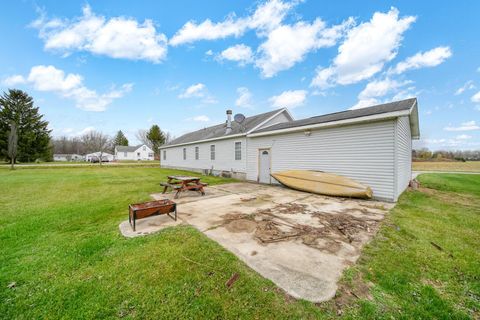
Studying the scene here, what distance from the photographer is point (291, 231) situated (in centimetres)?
383

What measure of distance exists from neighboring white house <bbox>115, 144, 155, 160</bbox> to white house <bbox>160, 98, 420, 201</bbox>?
4725cm

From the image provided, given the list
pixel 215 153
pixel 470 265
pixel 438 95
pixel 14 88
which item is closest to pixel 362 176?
pixel 470 265

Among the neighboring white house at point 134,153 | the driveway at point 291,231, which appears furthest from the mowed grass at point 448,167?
the neighboring white house at point 134,153

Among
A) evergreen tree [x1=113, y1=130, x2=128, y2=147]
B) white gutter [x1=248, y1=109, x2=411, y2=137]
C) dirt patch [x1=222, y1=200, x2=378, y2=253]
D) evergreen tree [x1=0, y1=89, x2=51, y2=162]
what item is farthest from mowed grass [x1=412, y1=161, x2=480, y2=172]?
evergreen tree [x1=113, y1=130, x2=128, y2=147]

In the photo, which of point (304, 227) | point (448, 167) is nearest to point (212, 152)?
point (304, 227)

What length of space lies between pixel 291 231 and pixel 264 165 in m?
7.25

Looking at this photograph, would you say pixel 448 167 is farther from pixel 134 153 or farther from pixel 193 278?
pixel 134 153

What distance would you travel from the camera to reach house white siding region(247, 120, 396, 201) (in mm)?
6484

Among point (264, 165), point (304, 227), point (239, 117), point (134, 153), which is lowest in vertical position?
point (304, 227)

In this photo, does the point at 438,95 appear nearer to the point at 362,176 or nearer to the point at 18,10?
the point at 362,176

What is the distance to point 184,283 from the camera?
2.26m

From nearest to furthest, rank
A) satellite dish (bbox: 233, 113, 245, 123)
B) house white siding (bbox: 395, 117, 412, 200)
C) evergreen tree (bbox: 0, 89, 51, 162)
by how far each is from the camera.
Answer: house white siding (bbox: 395, 117, 412, 200), satellite dish (bbox: 233, 113, 245, 123), evergreen tree (bbox: 0, 89, 51, 162)

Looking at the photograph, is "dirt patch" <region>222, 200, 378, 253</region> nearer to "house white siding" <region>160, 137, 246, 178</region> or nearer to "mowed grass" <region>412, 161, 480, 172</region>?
"house white siding" <region>160, 137, 246, 178</region>

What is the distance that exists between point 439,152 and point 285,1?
58.7 metres
